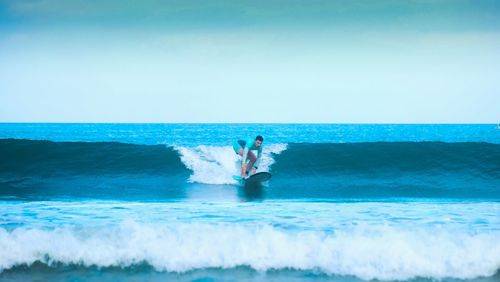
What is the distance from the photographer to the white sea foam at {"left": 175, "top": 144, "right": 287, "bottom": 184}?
1517 cm

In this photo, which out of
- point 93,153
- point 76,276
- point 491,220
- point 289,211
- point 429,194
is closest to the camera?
point 76,276

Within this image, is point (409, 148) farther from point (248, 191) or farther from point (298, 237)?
point (298, 237)

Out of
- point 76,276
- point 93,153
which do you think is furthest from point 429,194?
point 93,153

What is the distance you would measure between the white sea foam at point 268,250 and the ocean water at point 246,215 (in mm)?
16

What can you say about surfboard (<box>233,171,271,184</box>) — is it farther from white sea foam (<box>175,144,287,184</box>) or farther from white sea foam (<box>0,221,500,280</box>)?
white sea foam (<box>0,221,500,280</box>)

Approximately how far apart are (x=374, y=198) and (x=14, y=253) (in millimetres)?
8425

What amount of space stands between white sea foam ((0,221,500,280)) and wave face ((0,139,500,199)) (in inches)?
217

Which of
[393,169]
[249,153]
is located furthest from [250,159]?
[393,169]

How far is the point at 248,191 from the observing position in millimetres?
12805

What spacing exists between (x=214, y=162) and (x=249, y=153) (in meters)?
3.25

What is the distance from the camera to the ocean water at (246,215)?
6.37 meters

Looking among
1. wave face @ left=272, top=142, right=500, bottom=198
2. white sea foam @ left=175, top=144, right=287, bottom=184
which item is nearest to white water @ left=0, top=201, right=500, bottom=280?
wave face @ left=272, top=142, right=500, bottom=198

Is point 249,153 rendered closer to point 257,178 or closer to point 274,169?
point 257,178

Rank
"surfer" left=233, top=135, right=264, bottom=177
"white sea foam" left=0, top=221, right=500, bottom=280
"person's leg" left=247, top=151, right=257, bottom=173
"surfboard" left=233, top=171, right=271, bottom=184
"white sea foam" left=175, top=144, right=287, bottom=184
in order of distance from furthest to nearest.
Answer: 1. "white sea foam" left=175, top=144, right=287, bottom=184
2. "person's leg" left=247, top=151, right=257, bottom=173
3. "surfboard" left=233, top=171, right=271, bottom=184
4. "surfer" left=233, top=135, right=264, bottom=177
5. "white sea foam" left=0, top=221, right=500, bottom=280
